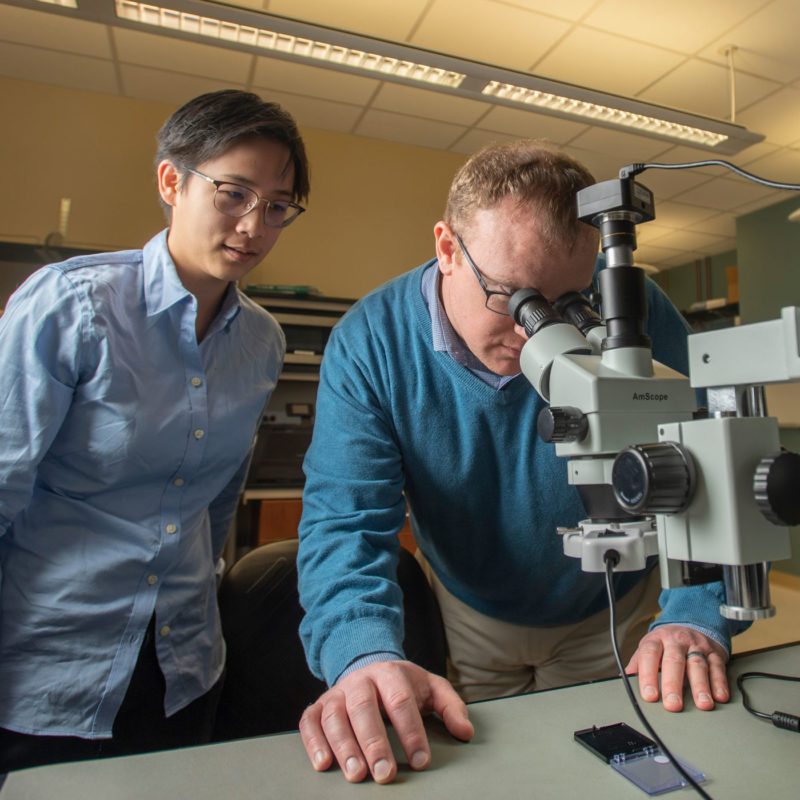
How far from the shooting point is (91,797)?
0.56 metres

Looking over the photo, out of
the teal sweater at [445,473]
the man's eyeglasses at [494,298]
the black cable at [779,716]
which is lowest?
the black cable at [779,716]

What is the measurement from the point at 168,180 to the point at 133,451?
54 cm

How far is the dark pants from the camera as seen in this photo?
3.41 feet

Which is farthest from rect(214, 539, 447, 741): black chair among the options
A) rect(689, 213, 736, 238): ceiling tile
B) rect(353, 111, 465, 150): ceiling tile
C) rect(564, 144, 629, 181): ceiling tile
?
rect(689, 213, 736, 238): ceiling tile

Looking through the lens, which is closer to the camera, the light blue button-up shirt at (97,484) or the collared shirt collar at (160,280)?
the light blue button-up shirt at (97,484)

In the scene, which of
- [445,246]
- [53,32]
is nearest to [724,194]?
[53,32]

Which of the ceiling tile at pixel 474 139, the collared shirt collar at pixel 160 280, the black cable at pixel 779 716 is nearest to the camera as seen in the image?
the black cable at pixel 779 716

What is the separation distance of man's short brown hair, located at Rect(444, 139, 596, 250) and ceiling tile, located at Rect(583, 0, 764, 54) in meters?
2.62

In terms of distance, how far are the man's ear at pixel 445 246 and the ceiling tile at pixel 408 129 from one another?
3478mm

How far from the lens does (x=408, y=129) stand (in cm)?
437

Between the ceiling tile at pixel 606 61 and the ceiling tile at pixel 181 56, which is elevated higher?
the ceiling tile at pixel 181 56

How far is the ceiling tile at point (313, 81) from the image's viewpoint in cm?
362

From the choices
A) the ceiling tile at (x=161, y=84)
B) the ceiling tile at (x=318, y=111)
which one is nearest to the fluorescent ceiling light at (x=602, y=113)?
the ceiling tile at (x=318, y=111)

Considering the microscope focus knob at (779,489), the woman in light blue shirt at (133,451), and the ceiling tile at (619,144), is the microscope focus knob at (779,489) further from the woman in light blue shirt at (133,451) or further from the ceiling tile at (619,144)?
the ceiling tile at (619,144)
